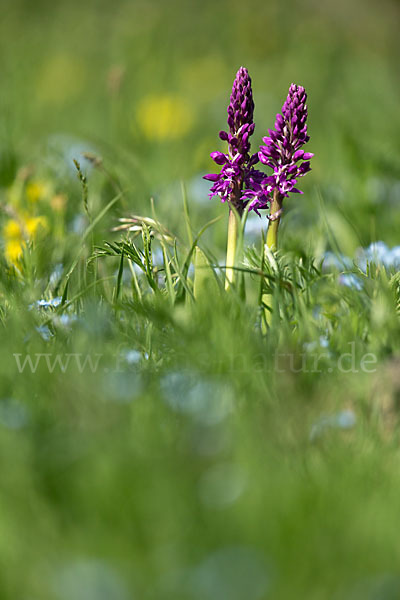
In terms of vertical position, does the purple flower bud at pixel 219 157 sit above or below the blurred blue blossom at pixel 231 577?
above

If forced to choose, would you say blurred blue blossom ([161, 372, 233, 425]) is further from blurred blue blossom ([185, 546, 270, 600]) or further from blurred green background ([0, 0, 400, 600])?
blurred blue blossom ([185, 546, 270, 600])

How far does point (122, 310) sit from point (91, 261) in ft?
0.91

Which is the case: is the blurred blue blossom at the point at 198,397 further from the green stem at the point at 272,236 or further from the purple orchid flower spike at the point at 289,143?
the purple orchid flower spike at the point at 289,143

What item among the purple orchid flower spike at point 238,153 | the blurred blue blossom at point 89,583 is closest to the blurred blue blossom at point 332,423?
the blurred blue blossom at point 89,583

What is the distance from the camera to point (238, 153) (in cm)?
174

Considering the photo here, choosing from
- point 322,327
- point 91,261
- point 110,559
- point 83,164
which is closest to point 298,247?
point 322,327

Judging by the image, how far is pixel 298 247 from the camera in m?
2.40

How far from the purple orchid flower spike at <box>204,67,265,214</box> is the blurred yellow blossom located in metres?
2.94

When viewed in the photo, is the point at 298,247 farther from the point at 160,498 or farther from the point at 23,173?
the point at 160,498

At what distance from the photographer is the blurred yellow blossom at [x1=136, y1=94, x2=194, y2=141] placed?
486cm

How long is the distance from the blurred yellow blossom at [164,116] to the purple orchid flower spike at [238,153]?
2941 millimetres

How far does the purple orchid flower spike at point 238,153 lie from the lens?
171 cm

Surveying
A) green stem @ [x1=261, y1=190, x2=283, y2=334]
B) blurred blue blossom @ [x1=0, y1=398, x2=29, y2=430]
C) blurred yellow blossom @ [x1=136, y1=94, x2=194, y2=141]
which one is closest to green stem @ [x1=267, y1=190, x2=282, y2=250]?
green stem @ [x1=261, y1=190, x2=283, y2=334]

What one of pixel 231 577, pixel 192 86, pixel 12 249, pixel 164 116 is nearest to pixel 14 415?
pixel 231 577
